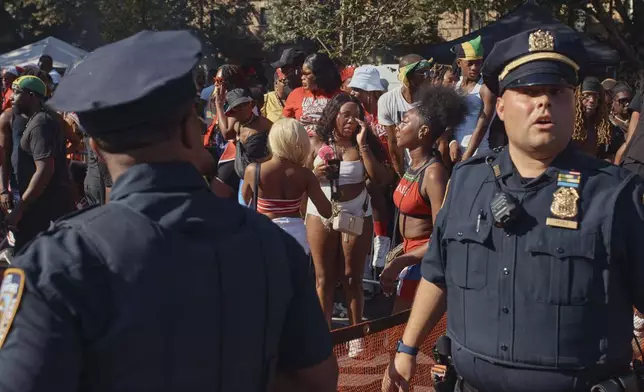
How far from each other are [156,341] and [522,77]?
1.87 m

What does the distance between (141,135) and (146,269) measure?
0.93 ft

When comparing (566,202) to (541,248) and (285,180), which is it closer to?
(541,248)

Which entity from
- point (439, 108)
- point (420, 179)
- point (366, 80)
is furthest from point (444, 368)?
point (366, 80)

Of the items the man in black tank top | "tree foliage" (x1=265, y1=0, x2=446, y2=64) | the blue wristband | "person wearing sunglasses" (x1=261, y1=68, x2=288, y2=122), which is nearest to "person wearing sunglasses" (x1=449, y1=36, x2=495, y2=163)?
"person wearing sunglasses" (x1=261, y1=68, x2=288, y2=122)

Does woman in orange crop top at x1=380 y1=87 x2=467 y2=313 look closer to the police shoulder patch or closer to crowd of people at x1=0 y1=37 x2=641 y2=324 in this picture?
crowd of people at x1=0 y1=37 x2=641 y2=324

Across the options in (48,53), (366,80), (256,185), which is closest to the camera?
(256,185)

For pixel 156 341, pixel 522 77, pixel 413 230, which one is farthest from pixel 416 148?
pixel 156 341

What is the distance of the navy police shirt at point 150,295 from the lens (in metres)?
1.72

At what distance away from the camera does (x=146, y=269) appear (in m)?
1.81

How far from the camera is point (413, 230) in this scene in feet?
17.7

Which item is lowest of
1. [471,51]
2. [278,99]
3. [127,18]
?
[127,18]

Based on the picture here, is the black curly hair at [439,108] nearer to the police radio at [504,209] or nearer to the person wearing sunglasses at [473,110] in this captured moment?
the person wearing sunglasses at [473,110]

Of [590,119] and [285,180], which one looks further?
→ [590,119]

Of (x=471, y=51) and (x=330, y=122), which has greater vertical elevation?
(x=471, y=51)
